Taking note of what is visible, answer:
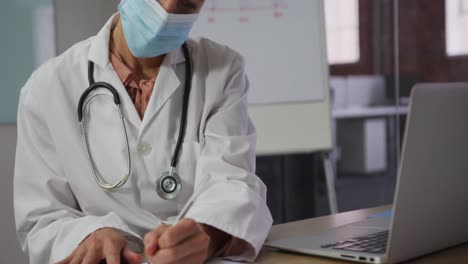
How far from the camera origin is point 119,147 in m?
1.27

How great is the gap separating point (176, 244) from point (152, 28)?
54 cm

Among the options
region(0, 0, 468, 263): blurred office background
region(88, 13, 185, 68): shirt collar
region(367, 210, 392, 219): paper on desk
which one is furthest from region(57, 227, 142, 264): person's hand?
region(0, 0, 468, 263): blurred office background

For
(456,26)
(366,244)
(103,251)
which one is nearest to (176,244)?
(103,251)

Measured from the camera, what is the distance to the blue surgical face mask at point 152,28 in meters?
1.29

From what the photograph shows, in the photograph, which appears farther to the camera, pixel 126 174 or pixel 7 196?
pixel 7 196

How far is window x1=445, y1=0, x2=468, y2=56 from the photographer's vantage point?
3.77m

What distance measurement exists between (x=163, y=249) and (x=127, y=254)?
0.30 ft

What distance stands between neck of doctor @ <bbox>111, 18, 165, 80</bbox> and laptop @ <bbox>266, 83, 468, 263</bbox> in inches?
19.8

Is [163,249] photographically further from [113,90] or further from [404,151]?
[113,90]

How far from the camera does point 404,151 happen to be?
2.76ft

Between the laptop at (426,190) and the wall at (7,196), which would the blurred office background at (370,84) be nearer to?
the wall at (7,196)

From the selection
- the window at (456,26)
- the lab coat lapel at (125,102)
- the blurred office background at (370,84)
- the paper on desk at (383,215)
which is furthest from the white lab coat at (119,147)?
the window at (456,26)

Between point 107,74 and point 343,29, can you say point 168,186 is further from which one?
point 343,29

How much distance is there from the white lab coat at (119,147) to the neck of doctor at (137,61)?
4 centimetres
